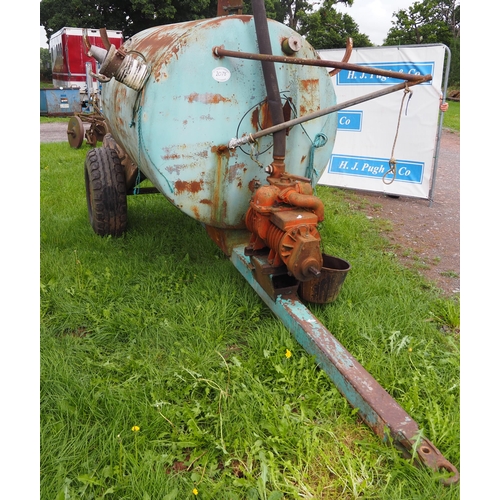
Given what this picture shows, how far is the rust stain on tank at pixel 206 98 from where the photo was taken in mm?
2695

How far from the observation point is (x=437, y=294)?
346cm

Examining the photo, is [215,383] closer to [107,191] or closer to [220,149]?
[220,149]

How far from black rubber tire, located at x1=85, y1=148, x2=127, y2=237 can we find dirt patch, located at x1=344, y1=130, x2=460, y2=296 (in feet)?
8.45

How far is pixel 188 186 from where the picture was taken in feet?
9.32

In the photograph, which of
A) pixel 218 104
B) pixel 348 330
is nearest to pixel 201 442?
pixel 348 330

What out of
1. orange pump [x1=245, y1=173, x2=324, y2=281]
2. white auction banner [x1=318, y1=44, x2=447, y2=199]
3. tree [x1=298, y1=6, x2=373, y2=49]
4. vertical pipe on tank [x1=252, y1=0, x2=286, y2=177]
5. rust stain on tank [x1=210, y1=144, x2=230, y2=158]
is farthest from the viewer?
tree [x1=298, y1=6, x2=373, y2=49]

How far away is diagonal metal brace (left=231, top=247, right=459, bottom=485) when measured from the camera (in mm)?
1829

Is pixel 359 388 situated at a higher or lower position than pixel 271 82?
lower

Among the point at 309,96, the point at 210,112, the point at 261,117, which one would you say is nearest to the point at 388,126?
the point at 309,96

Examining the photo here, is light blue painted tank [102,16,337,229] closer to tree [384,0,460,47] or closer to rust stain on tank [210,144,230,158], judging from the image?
rust stain on tank [210,144,230,158]

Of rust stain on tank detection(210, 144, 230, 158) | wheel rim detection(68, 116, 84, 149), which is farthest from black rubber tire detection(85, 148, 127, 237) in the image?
wheel rim detection(68, 116, 84, 149)

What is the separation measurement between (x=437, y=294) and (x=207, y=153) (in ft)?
6.59

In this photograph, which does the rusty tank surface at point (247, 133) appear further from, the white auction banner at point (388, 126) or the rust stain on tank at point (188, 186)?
the white auction banner at point (388, 126)

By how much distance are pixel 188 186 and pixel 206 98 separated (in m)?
0.53
